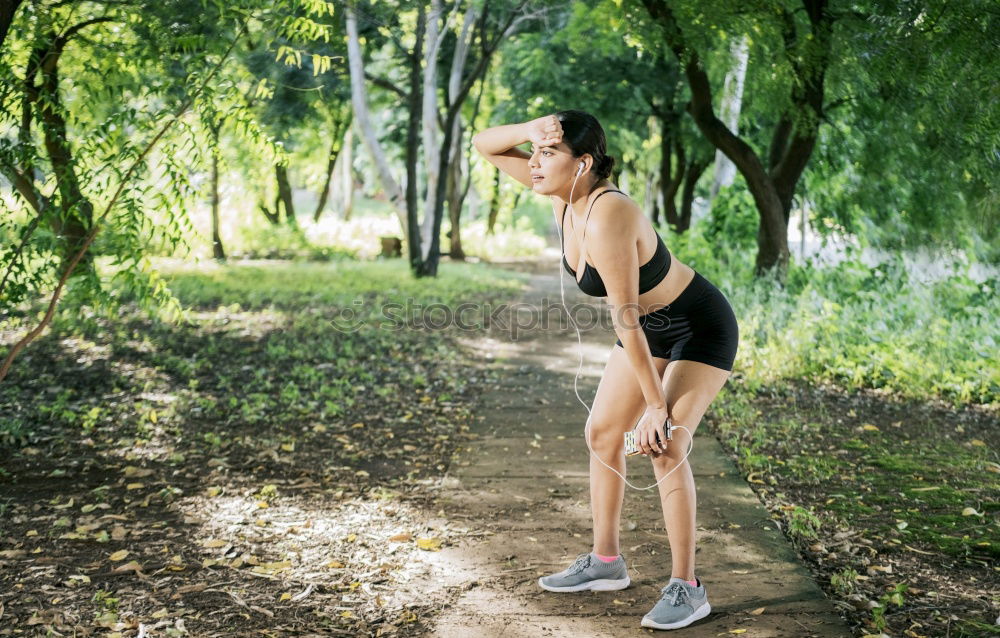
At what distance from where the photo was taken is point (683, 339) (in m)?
3.50

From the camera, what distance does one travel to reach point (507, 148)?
12.2 feet

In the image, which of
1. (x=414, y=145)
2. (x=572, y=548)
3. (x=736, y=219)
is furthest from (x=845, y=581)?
(x=414, y=145)

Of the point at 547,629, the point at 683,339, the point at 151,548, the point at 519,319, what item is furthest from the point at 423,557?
the point at 519,319

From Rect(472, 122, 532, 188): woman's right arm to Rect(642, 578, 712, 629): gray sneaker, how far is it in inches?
69.5

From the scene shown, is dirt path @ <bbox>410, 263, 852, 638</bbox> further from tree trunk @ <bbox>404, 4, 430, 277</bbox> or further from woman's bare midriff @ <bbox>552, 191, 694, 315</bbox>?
tree trunk @ <bbox>404, 4, 430, 277</bbox>

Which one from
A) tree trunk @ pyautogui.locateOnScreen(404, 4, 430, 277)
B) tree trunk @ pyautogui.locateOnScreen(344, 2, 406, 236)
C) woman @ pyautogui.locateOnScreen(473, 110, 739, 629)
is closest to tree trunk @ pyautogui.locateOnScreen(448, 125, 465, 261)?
tree trunk @ pyautogui.locateOnScreen(404, 4, 430, 277)

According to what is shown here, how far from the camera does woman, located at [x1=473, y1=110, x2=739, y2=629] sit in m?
3.22

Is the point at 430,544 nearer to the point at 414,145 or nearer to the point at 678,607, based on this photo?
the point at 678,607

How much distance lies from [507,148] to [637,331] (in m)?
1.04

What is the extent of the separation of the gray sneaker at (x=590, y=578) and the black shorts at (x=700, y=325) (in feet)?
3.14

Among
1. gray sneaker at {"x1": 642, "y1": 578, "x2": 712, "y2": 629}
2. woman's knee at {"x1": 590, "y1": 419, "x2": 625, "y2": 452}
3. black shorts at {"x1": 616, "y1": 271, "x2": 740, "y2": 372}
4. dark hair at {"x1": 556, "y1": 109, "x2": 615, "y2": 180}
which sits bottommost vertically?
gray sneaker at {"x1": 642, "y1": 578, "x2": 712, "y2": 629}

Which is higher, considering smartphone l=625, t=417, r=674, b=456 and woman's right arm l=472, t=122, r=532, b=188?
woman's right arm l=472, t=122, r=532, b=188

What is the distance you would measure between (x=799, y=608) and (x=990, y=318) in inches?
262

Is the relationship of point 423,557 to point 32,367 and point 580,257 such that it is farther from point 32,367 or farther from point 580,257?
point 32,367
